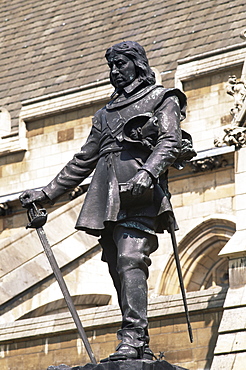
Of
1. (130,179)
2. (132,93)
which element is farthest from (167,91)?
(130,179)

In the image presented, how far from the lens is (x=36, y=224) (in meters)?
7.97

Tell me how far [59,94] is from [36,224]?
1610 cm

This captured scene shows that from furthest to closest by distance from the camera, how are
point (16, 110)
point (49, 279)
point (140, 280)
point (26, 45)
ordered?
point (26, 45), point (16, 110), point (49, 279), point (140, 280)

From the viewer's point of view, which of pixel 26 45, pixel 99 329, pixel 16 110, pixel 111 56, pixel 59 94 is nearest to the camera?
pixel 111 56

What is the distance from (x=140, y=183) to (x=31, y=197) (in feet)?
3.31

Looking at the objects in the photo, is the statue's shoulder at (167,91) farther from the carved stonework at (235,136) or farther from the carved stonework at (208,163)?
the carved stonework at (208,163)

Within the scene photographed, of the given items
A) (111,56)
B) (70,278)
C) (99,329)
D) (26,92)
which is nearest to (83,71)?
(26,92)

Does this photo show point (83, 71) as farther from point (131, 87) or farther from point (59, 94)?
point (131, 87)

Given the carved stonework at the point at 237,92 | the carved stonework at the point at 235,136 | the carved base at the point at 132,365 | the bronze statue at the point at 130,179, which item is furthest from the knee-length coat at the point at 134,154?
the carved stonework at the point at 237,92

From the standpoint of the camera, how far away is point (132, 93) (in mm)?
7984

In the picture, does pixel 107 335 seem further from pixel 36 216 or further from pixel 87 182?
pixel 87 182

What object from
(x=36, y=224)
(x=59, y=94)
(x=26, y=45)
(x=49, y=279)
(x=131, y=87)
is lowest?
(x=36, y=224)

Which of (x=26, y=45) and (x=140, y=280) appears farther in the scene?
(x=26, y=45)

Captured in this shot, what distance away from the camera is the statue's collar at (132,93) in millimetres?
7926
